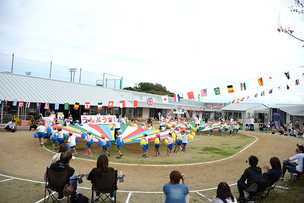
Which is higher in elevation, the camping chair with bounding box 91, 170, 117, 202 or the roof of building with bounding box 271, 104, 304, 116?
the roof of building with bounding box 271, 104, 304, 116

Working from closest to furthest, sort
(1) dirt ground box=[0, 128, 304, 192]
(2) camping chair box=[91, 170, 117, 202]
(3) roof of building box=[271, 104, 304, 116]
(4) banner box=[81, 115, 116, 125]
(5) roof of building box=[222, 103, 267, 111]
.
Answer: (2) camping chair box=[91, 170, 117, 202], (1) dirt ground box=[0, 128, 304, 192], (4) banner box=[81, 115, 116, 125], (3) roof of building box=[271, 104, 304, 116], (5) roof of building box=[222, 103, 267, 111]

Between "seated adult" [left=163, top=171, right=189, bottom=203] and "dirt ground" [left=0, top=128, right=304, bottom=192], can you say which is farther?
"dirt ground" [left=0, top=128, right=304, bottom=192]

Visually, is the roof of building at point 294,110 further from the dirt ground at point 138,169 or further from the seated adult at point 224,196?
the seated adult at point 224,196

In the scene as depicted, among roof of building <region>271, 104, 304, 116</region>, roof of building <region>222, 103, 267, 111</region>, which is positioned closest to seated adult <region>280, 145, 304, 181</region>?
roof of building <region>271, 104, 304, 116</region>

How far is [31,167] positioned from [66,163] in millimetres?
3514

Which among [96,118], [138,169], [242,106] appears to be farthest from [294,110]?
[138,169]

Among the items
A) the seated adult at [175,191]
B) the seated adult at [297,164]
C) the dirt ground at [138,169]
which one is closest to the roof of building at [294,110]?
the dirt ground at [138,169]

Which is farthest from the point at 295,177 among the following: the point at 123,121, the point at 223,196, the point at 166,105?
the point at 166,105

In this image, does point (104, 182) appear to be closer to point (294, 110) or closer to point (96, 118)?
point (96, 118)

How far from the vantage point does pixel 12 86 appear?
15961mm

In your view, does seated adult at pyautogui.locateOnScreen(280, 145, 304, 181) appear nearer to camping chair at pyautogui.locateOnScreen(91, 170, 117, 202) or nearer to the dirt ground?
the dirt ground

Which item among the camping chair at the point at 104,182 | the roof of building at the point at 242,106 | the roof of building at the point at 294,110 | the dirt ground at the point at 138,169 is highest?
the roof of building at the point at 242,106

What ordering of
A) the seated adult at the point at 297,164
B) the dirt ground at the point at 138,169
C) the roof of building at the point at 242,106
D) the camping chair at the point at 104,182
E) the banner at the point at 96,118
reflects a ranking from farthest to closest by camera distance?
1. the roof of building at the point at 242,106
2. the banner at the point at 96,118
3. the dirt ground at the point at 138,169
4. the seated adult at the point at 297,164
5. the camping chair at the point at 104,182

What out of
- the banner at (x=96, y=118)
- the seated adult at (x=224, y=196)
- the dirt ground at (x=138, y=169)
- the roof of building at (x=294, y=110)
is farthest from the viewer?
the roof of building at (x=294, y=110)
